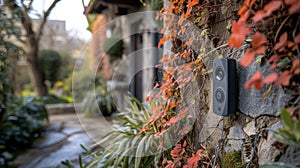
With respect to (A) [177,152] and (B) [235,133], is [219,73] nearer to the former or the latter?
(B) [235,133]

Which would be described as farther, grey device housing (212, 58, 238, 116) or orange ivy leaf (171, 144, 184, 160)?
orange ivy leaf (171, 144, 184, 160)

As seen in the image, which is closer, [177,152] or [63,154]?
[177,152]

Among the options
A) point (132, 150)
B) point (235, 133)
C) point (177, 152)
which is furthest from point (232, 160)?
point (132, 150)

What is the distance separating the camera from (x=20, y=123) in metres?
3.31

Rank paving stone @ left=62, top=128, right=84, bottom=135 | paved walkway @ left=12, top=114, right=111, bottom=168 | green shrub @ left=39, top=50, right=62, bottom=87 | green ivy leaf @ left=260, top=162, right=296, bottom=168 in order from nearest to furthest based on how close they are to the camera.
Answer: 1. green ivy leaf @ left=260, top=162, right=296, bottom=168
2. paved walkway @ left=12, top=114, right=111, bottom=168
3. paving stone @ left=62, top=128, right=84, bottom=135
4. green shrub @ left=39, top=50, right=62, bottom=87

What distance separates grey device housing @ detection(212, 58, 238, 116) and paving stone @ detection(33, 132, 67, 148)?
2920 mm

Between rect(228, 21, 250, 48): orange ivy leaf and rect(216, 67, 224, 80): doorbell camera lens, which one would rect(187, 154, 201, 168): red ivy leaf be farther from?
rect(228, 21, 250, 48): orange ivy leaf

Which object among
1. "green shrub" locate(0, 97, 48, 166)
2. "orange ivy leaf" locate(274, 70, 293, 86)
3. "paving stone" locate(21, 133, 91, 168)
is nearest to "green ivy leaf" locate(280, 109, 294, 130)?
"orange ivy leaf" locate(274, 70, 293, 86)

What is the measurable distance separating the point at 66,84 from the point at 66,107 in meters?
2.26

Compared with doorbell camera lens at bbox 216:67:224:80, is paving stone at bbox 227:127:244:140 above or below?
below

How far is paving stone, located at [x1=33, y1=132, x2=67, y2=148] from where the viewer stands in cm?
326

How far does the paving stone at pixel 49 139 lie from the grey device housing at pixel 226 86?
9.58 ft

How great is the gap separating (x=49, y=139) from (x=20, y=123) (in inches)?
18.5

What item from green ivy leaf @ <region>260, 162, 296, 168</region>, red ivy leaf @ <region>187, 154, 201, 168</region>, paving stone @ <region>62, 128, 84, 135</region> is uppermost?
green ivy leaf @ <region>260, 162, 296, 168</region>
